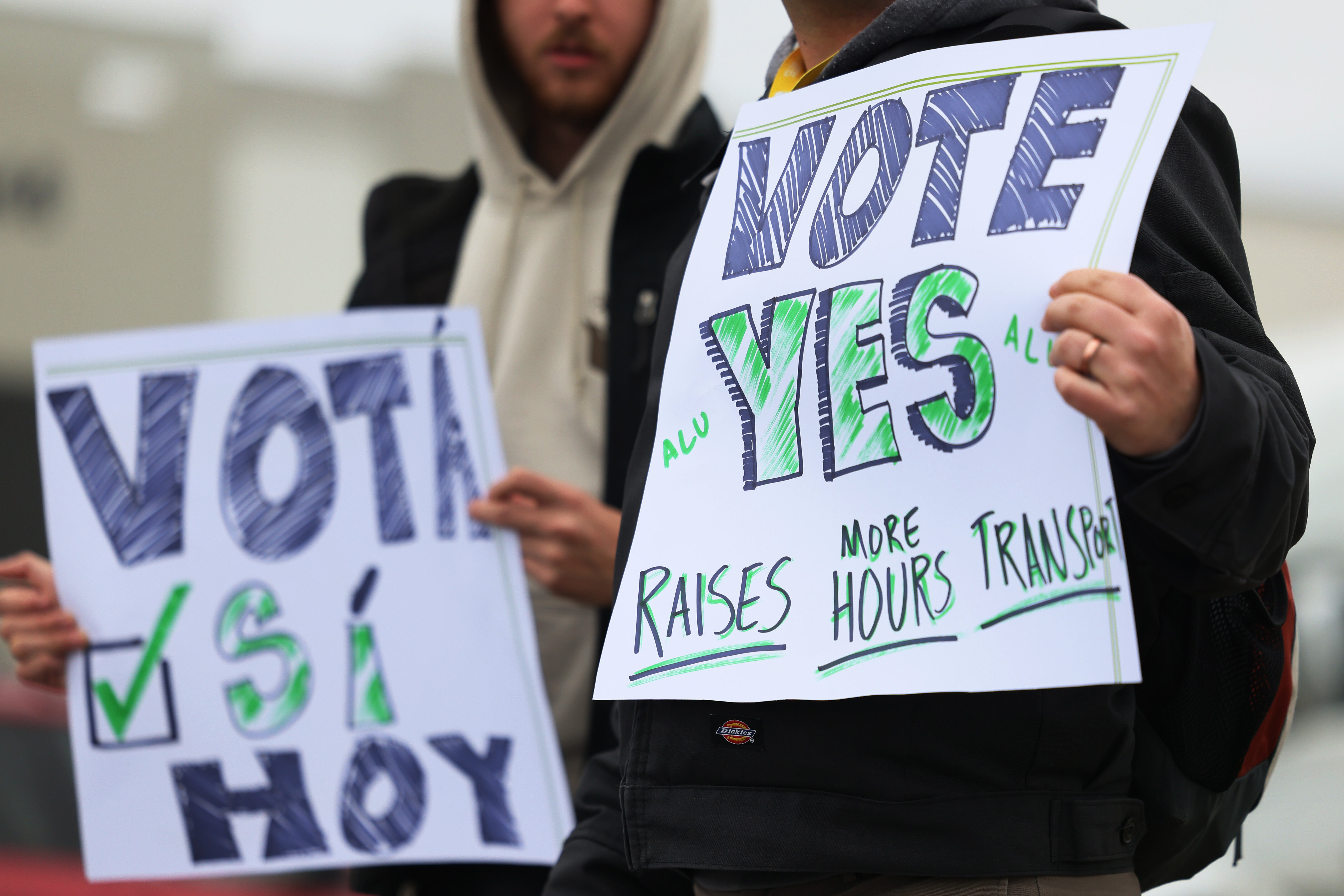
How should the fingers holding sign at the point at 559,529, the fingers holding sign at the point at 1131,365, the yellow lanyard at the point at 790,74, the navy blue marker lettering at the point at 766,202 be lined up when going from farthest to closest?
1. the fingers holding sign at the point at 559,529
2. the yellow lanyard at the point at 790,74
3. the navy blue marker lettering at the point at 766,202
4. the fingers holding sign at the point at 1131,365

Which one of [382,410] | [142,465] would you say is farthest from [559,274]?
[142,465]

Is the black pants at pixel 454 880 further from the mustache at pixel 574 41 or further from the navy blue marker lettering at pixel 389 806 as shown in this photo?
the mustache at pixel 574 41

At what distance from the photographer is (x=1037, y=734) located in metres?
0.81

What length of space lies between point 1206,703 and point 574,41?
1.22 m

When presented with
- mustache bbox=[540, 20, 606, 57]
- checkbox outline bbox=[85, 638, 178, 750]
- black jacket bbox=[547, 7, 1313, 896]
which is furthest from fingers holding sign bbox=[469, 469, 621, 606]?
→ black jacket bbox=[547, 7, 1313, 896]

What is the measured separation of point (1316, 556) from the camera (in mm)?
5609

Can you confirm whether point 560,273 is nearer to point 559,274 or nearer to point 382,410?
point 559,274

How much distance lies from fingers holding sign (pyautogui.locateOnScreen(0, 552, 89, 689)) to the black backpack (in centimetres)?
131

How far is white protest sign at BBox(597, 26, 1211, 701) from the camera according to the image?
0.79 m

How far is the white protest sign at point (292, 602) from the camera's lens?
5.24 ft

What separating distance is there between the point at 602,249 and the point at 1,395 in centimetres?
761

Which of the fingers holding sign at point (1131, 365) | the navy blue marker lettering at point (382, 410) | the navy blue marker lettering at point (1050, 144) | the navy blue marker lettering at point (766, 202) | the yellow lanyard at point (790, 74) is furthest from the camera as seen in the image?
the navy blue marker lettering at point (382, 410)

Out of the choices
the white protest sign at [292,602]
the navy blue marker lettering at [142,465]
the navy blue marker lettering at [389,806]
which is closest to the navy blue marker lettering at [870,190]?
the white protest sign at [292,602]

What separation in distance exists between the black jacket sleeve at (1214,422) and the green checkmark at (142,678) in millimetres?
1245
